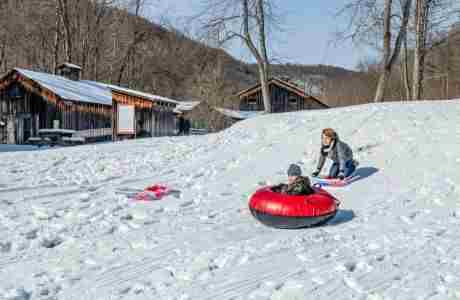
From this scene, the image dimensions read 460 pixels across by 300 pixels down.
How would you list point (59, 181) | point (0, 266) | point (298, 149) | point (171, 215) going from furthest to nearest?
point (298, 149) → point (59, 181) → point (171, 215) → point (0, 266)

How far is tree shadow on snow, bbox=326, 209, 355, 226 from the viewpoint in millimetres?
6977

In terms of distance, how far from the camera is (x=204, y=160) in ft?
43.7

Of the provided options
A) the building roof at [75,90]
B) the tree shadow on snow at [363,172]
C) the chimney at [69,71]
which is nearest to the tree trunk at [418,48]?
the tree shadow on snow at [363,172]

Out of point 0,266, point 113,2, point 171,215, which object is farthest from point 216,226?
point 113,2

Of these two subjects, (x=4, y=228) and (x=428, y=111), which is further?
A: (x=428, y=111)

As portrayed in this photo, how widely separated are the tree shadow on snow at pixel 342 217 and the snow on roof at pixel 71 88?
23.5 meters

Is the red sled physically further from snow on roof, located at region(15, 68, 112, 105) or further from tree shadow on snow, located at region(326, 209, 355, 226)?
snow on roof, located at region(15, 68, 112, 105)

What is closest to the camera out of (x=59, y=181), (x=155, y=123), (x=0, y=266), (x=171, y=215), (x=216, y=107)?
(x=0, y=266)

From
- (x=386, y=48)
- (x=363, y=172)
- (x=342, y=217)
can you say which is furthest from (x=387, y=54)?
(x=342, y=217)

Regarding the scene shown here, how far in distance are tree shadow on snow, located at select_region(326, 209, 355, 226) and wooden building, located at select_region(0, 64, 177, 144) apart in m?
22.8

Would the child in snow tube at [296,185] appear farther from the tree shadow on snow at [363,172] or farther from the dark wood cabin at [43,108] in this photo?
the dark wood cabin at [43,108]

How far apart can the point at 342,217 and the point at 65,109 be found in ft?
80.2

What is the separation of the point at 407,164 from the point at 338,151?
7.58 ft

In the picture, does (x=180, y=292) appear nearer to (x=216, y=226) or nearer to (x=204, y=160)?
(x=216, y=226)
